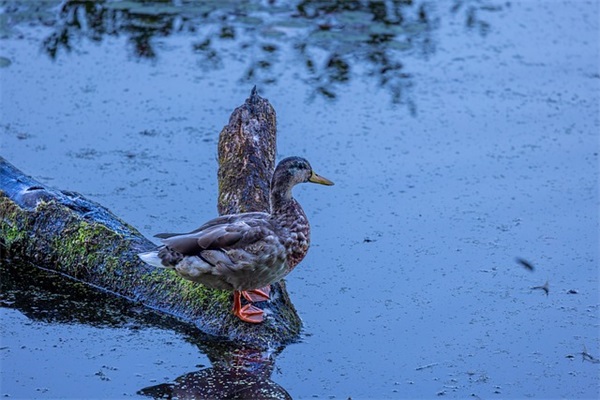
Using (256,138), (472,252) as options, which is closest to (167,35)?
(256,138)

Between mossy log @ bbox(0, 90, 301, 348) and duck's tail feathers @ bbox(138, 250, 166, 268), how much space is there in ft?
0.74

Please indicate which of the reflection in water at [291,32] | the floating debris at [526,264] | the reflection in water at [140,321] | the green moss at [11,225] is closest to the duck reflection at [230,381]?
the reflection in water at [140,321]

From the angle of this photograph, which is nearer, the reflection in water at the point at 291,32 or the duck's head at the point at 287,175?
the duck's head at the point at 287,175

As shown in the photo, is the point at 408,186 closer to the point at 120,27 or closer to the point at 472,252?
the point at 472,252

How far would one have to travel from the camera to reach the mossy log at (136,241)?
15.1 feet

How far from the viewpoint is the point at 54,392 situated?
13.6 ft

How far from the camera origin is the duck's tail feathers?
4.56 metres

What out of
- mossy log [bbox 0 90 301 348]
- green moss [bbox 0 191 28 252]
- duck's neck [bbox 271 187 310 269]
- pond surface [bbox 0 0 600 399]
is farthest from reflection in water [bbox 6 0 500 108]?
duck's neck [bbox 271 187 310 269]

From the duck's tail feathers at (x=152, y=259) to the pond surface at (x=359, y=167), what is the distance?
0.96 feet

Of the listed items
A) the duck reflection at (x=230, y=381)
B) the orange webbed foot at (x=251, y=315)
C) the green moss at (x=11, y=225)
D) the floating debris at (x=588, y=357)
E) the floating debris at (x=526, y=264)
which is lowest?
the floating debris at (x=588, y=357)

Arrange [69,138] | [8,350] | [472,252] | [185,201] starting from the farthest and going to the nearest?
[69,138] → [185,201] → [472,252] → [8,350]

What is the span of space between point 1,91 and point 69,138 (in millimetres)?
905

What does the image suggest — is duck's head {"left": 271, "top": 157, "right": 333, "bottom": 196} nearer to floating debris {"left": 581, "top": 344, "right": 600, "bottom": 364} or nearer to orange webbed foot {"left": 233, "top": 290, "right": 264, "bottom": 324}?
orange webbed foot {"left": 233, "top": 290, "right": 264, "bottom": 324}

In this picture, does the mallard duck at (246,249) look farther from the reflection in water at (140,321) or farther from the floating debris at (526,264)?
the floating debris at (526,264)
